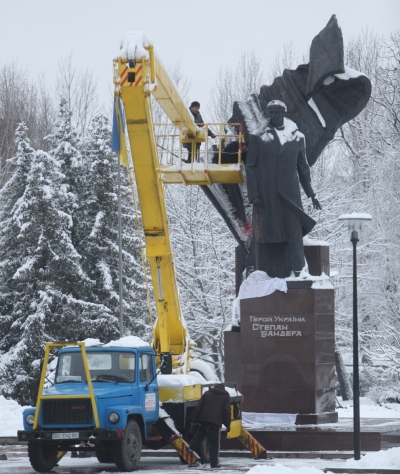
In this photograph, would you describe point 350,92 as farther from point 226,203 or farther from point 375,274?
point 375,274

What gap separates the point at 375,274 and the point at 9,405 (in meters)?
13.3

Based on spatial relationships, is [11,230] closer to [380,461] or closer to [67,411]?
[67,411]

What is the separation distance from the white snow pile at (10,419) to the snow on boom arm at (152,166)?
5745 mm

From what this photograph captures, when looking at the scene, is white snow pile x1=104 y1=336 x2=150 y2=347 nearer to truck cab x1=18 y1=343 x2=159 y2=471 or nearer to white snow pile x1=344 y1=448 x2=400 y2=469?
truck cab x1=18 y1=343 x2=159 y2=471

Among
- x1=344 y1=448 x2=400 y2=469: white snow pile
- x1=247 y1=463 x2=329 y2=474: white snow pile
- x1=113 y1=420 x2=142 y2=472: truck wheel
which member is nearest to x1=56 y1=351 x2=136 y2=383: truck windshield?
x1=113 y1=420 x2=142 y2=472: truck wheel

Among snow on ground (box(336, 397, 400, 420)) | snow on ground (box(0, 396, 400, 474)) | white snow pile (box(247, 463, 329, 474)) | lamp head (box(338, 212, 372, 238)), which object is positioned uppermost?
lamp head (box(338, 212, 372, 238))

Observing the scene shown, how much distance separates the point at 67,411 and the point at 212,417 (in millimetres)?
2259

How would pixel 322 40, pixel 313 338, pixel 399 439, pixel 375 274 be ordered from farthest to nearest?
pixel 375 274, pixel 322 40, pixel 313 338, pixel 399 439

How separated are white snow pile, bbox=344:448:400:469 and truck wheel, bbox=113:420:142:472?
3.16 metres

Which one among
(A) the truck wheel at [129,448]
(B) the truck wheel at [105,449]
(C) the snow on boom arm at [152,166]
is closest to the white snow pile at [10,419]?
(C) the snow on boom arm at [152,166]

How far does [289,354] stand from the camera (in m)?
19.8

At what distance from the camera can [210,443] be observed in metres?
15.3

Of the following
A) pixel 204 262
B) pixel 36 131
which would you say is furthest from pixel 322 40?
pixel 36 131

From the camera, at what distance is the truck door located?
15391 mm
